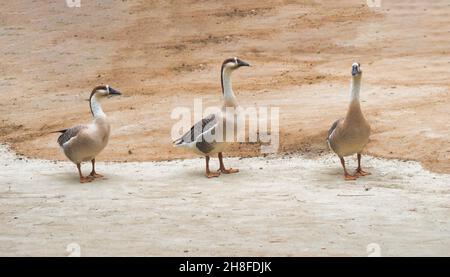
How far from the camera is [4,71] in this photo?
21.6m

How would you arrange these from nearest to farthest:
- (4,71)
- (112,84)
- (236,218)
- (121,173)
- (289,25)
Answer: (236,218) < (121,173) < (112,84) < (4,71) < (289,25)

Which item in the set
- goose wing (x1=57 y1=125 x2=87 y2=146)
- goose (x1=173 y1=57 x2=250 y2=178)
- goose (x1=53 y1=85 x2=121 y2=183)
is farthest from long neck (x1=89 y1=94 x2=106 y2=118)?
goose (x1=173 y1=57 x2=250 y2=178)

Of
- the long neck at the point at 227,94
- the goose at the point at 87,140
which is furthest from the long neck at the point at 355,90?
the goose at the point at 87,140

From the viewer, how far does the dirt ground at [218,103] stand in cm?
888

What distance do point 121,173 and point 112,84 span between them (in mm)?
8041

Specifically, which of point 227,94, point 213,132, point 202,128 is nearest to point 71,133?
point 202,128

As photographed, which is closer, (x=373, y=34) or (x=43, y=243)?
(x=43, y=243)

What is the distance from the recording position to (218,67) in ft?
67.1

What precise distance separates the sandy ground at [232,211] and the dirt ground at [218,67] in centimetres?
111

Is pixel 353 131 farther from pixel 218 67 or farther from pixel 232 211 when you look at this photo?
pixel 218 67

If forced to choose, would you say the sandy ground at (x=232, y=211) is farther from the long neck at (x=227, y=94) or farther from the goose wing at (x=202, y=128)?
the long neck at (x=227, y=94)

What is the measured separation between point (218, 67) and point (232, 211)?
438 inches

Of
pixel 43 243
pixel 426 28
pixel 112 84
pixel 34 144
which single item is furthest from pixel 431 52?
pixel 43 243

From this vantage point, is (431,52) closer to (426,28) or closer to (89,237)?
(426,28)
